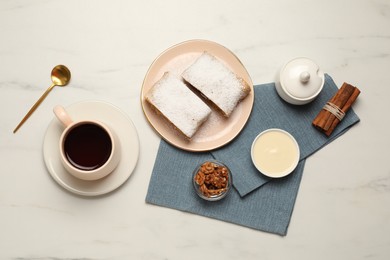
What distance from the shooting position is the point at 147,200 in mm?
1504

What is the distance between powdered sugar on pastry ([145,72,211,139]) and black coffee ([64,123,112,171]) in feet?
0.64

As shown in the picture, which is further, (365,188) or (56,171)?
(365,188)

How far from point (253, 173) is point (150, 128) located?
36cm

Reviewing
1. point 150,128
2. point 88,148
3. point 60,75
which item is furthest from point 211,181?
point 60,75

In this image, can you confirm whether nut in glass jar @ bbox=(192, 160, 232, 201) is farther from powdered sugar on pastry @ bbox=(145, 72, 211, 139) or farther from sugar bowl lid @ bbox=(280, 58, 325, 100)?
sugar bowl lid @ bbox=(280, 58, 325, 100)

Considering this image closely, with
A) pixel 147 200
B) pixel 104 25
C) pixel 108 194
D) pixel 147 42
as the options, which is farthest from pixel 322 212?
pixel 104 25

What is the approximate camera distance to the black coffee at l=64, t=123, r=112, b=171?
1.38 m

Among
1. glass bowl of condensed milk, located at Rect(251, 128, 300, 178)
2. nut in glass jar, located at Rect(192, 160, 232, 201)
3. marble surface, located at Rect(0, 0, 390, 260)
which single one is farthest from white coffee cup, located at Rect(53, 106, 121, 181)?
glass bowl of condensed milk, located at Rect(251, 128, 300, 178)

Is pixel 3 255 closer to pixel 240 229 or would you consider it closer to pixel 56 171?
pixel 56 171

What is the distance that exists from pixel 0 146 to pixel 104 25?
1.67ft

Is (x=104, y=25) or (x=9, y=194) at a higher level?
(x=104, y=25)

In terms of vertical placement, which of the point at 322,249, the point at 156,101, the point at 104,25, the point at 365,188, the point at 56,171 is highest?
the point at 104,25

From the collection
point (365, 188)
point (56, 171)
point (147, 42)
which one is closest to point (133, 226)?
point (56, 171)

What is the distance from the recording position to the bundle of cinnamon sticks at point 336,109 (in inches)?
59.9
